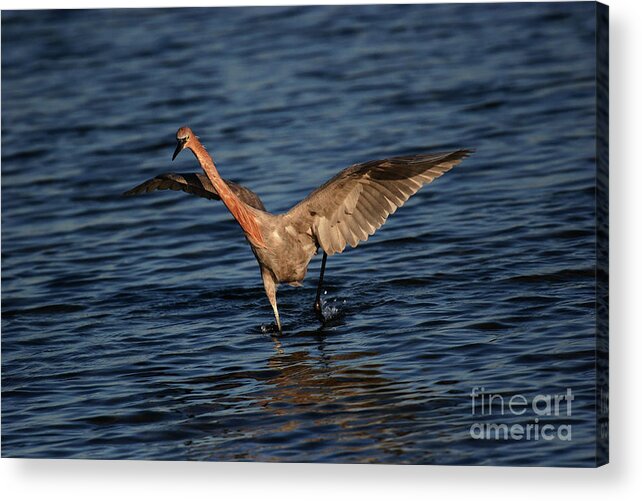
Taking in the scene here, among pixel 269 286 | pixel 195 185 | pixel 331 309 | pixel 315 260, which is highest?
pixel 195 185

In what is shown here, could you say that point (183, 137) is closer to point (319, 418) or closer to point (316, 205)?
point (316, 205)

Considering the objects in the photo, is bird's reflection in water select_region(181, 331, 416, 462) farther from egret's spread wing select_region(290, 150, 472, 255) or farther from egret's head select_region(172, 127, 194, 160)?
egret's head select_region(172, 127, 194, 160)

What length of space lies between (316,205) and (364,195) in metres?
0.29

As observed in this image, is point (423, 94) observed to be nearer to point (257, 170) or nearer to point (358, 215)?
point (257, 170)

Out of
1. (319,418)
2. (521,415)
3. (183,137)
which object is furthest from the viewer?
(183,137)

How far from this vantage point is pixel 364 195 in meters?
7.78

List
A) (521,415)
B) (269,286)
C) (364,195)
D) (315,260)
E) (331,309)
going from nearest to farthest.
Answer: (521,415) → (364,195) → (269,286) → (331,309) → (315,260)

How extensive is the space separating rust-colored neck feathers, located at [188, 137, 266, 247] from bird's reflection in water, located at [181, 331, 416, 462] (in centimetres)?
87

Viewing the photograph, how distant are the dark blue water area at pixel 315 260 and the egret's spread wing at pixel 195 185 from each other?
2.55 ft

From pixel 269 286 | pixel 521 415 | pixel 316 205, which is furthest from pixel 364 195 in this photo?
pixel 521 415

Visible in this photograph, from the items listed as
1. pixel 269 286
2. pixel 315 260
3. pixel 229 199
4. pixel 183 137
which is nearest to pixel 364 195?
pixel 229 199

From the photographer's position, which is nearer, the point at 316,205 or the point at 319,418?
the point at 319,418

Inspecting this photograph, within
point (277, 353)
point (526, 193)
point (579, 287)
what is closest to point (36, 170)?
point (277, 353)

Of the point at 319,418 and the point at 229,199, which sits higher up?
the point at 229,199
